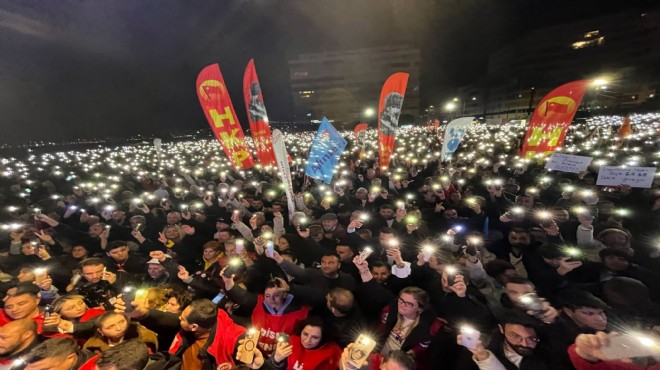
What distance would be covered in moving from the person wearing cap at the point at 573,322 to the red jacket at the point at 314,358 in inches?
78.9

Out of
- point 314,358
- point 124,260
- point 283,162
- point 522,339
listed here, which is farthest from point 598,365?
point 124,260

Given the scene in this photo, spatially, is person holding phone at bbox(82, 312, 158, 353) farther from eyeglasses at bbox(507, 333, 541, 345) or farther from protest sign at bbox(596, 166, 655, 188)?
protest sign at bbox(596, 166, 655, 188)

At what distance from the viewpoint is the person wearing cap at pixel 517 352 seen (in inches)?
97.9

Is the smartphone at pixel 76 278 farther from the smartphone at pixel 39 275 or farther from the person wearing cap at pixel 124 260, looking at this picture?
the person wearing cap at pixel 124 260

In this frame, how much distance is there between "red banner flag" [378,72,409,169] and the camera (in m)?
9.66

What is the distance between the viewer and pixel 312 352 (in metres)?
3.06

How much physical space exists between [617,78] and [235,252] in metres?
82.4

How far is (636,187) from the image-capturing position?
716cm

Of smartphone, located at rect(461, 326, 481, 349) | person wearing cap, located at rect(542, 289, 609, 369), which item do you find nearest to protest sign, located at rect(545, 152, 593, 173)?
person wearing cap, located at rect(542, 289, 609, 369)

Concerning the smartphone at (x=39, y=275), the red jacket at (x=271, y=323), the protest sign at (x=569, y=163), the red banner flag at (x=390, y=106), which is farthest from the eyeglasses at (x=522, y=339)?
the protest sign at (x=569, y=163)

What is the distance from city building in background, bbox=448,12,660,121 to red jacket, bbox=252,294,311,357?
165 feet

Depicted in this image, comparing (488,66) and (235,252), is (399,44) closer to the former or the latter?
(488,66)

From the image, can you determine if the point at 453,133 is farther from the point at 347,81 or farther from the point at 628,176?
the point at 347,81

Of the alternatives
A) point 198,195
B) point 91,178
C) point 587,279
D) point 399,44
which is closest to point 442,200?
point 587,279
